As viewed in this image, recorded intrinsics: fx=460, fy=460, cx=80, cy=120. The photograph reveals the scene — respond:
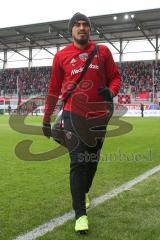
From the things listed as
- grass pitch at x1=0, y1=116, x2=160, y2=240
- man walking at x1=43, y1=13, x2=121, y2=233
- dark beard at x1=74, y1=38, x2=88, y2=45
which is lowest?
grass pitch at x1=0, y1=116, x2=160, y2=240

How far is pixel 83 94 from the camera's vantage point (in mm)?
4711

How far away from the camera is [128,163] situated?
9758 millimetres

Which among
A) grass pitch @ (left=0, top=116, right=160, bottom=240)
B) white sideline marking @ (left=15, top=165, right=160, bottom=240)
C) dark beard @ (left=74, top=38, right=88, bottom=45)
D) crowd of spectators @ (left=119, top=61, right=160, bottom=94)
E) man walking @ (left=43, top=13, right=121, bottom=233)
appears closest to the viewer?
white sideline marking @ (left=15, top=165, right=160, bottom=240)

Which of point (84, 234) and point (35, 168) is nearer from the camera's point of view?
point (84, 234)

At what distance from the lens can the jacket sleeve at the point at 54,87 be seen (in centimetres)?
485

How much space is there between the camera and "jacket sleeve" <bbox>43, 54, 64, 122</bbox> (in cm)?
485

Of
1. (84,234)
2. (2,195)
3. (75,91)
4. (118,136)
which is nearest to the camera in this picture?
(84,234)

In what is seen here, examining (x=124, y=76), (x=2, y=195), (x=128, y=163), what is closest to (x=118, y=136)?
(x=128, y=163)

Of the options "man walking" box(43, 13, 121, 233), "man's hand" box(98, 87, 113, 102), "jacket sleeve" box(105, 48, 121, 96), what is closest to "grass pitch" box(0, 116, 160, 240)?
"man walking" box(43, 13, 121, 233)

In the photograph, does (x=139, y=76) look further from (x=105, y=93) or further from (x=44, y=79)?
(x=105, y=93)

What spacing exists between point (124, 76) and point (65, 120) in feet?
162

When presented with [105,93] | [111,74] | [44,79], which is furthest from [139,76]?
[105,93]

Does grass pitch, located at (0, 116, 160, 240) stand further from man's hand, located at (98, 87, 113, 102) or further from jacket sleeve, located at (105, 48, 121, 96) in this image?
jacket sleeve, located at (105, 48, 121, 96)

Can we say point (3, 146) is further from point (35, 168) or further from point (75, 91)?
point (75, 91)
